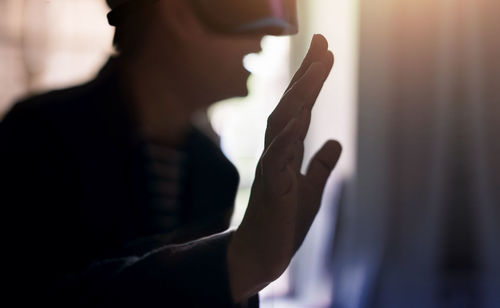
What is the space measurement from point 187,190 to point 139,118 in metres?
0.14

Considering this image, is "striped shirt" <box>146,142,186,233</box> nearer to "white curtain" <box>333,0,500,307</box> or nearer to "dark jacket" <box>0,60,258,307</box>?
"dark jacket" <box>0,60,258,307</box>

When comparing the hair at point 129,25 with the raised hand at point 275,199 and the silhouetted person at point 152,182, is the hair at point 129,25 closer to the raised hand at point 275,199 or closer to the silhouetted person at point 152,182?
the silhouetted person at point 152,182

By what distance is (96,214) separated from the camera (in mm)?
544

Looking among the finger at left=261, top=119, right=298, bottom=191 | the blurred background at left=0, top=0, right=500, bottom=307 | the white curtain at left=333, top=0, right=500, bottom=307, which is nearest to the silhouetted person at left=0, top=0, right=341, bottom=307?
the finger at left=261, top=119, right=298, bottom=191

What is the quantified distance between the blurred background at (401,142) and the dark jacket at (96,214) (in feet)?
1.90

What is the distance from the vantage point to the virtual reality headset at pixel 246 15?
586 mm

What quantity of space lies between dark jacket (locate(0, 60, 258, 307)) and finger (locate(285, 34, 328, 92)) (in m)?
0.19

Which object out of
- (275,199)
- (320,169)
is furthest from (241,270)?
(320,169)

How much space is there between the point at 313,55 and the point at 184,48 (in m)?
0.29

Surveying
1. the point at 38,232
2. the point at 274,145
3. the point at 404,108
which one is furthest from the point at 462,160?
the point at 38,232

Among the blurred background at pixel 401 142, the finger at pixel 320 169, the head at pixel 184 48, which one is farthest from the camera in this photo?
the blurred background at pixel 401 142

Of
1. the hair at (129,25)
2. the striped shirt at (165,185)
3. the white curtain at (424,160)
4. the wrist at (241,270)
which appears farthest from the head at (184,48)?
the white curtain at (424,160)

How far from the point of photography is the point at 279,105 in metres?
0.45

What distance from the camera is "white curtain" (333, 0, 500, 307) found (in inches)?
49.1
